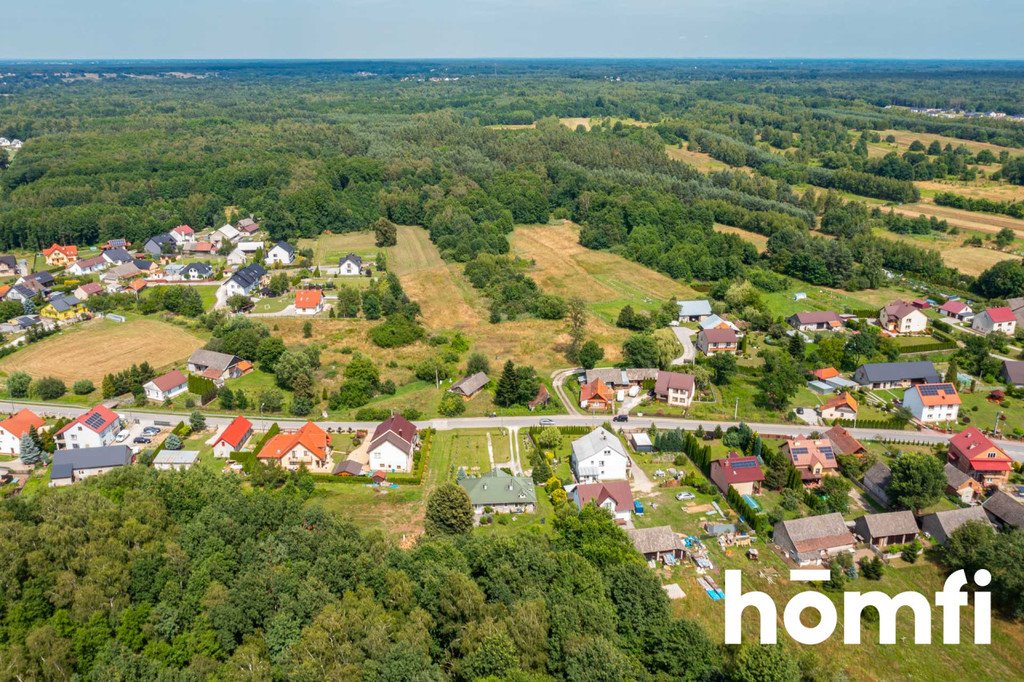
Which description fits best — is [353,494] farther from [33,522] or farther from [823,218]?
[823,218]

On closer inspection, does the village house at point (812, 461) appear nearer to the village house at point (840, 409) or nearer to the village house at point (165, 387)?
the village house at point (840, 409)

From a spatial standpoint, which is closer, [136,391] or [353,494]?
[353,494]

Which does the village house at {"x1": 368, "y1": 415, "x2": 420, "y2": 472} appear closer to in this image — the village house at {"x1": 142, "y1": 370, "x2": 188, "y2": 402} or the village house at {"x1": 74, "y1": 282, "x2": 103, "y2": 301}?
the village house at {"x1": 142, "y1": 370, "x2": 188, "y2": 402}

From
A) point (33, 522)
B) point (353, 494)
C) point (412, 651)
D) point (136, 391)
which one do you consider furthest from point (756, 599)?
point (136, 391)

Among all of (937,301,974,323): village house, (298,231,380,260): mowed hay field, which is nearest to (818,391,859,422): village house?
(937,301,974,323): village house

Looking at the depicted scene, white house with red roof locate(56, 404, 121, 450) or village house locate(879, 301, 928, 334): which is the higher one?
village house locate(879, 301, 928, 334)
